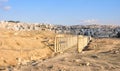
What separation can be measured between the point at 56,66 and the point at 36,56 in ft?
46.7

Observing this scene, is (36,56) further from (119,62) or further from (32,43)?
(119,62)

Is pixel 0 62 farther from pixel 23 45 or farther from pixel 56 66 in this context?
pixel 23 45

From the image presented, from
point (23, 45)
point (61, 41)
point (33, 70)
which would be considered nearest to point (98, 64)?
point (33, 70)

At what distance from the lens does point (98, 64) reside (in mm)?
15859

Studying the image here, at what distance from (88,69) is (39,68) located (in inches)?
88.6

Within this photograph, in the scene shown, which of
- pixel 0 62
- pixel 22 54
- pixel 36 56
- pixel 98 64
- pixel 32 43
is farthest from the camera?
pixel 32 43

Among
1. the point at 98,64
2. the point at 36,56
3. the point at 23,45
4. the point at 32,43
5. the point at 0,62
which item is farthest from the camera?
the point at 32,43

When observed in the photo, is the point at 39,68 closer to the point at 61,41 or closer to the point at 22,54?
the point at 22,54

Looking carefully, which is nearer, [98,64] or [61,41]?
Answer: [98,64]

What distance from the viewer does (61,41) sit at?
101ft

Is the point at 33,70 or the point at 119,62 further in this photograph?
the point at 119,62

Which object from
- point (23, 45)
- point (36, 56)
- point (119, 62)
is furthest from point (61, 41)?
point (119, 62)

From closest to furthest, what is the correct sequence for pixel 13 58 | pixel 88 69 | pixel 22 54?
pixel 88 69 < pixel 13 58 < pixel 22 54

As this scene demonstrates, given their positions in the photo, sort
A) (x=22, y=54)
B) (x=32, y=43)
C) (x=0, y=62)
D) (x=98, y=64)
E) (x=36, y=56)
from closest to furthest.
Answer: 1. (x=98, y=64)
2. (x=0, y=62)
3. (x=22, y=54)
4. (x=36, y=56)
5. (x=32, y=43)
